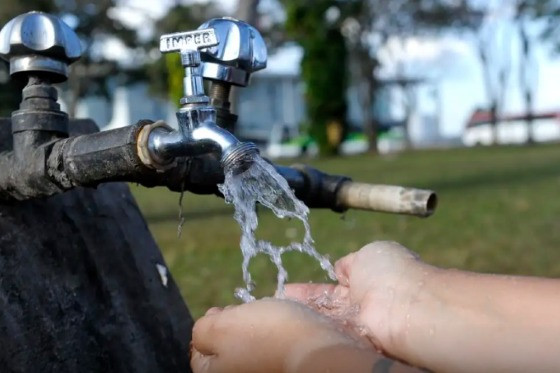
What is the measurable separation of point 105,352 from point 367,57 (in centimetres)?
2910

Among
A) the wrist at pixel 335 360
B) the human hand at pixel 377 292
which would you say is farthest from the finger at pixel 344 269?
the wrist at pixel 335 360

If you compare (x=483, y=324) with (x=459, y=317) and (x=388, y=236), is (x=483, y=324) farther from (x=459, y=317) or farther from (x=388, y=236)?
(x=388, y=236)

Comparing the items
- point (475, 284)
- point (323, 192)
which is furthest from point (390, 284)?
point (323, 192)

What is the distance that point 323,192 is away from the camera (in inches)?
52.1

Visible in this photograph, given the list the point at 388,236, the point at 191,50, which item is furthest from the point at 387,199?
the point at 388,236

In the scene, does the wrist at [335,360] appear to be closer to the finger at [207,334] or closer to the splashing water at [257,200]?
the finger at [207,334]

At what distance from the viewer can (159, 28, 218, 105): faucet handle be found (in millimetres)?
910

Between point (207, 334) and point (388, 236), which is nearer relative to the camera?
point (207, 334)

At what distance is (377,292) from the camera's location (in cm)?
95

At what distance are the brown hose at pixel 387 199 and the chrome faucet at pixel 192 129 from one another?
17.3 inches

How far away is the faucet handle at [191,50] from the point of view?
2.98ft

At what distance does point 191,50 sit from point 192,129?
0.08 m

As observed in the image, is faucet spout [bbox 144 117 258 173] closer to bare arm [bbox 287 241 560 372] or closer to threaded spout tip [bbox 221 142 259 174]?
threaded spout tip [bbox 221 142 259 174]

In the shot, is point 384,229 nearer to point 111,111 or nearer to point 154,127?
point 154,127
